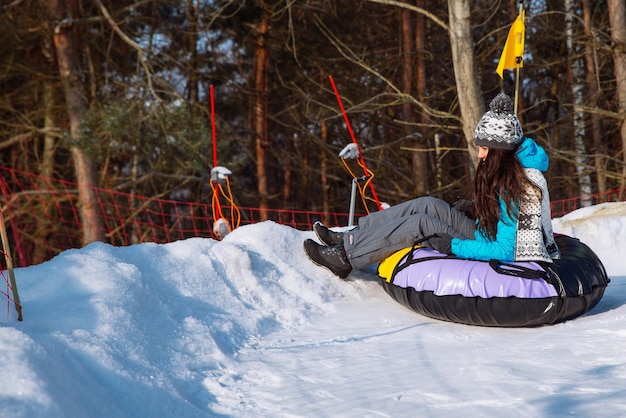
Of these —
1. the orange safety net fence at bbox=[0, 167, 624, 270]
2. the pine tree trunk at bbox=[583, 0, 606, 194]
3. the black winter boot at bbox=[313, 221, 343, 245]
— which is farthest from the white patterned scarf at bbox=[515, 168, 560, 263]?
the orange safety net fence at bbox=[0, 167, 624, 270]

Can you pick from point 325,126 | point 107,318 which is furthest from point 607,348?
point 325,126

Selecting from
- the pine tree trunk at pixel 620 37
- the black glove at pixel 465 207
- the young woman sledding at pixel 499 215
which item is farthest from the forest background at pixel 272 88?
the young woman sledding at pixel 499 215

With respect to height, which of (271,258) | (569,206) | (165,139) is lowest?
(569,206)

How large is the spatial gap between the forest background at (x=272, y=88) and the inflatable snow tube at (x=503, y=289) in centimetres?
519

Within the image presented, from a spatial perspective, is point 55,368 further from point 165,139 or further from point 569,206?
point 569,206

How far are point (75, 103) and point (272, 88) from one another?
4444mm

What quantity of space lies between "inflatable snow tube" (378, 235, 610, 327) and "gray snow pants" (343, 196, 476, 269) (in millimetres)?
283

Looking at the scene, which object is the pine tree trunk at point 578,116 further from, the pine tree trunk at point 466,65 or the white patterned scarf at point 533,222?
the white patterned scarf at point 533,222

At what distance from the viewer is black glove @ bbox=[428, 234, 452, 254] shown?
4105 mm

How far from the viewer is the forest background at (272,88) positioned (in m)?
9.73

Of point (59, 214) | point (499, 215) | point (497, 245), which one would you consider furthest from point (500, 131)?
point (59, 214)

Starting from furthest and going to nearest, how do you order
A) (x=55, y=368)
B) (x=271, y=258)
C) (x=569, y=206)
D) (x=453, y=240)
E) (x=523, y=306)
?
(x=569, y=206)
(x=271, y=258)
(x=453, y=240)
(x=523, y=306)
(x=55, y=368)

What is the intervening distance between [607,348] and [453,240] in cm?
116

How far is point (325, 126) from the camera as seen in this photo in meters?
14.7
